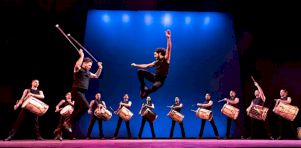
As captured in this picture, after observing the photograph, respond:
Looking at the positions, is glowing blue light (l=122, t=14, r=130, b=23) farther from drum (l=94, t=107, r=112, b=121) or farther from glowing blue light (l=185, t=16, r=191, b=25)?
drum (l=94, t=107, r=112, b=121)

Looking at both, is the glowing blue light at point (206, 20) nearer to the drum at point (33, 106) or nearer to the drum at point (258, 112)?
the drum at point (258, 112)

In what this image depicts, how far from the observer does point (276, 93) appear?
29.2 feet

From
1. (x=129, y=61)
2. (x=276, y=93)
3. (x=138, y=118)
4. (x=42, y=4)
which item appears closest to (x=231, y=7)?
(x=276, y=93)

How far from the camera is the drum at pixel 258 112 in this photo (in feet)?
23.4

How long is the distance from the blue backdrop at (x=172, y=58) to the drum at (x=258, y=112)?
2220 millimetres

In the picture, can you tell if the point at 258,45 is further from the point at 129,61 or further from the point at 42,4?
the point at 42,4

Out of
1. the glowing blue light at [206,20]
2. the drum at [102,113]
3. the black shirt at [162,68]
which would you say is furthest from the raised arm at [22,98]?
the glowing blue light at [206,20]

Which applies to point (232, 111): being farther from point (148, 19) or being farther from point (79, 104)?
point (148, 19)

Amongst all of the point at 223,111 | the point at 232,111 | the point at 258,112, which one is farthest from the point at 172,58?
the point at 258,112

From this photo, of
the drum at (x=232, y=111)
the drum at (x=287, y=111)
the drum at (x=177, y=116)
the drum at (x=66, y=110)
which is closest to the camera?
the drum at (x=66, y=110)

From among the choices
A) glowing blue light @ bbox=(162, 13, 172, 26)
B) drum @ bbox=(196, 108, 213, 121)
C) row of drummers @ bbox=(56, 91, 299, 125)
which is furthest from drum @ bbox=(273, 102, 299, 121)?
glowing blue light @ bbox=(162, 13, 172, 26)

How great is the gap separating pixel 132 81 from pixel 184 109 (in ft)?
5.82

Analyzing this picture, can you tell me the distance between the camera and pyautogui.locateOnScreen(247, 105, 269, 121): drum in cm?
712

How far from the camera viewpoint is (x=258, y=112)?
282 inches
